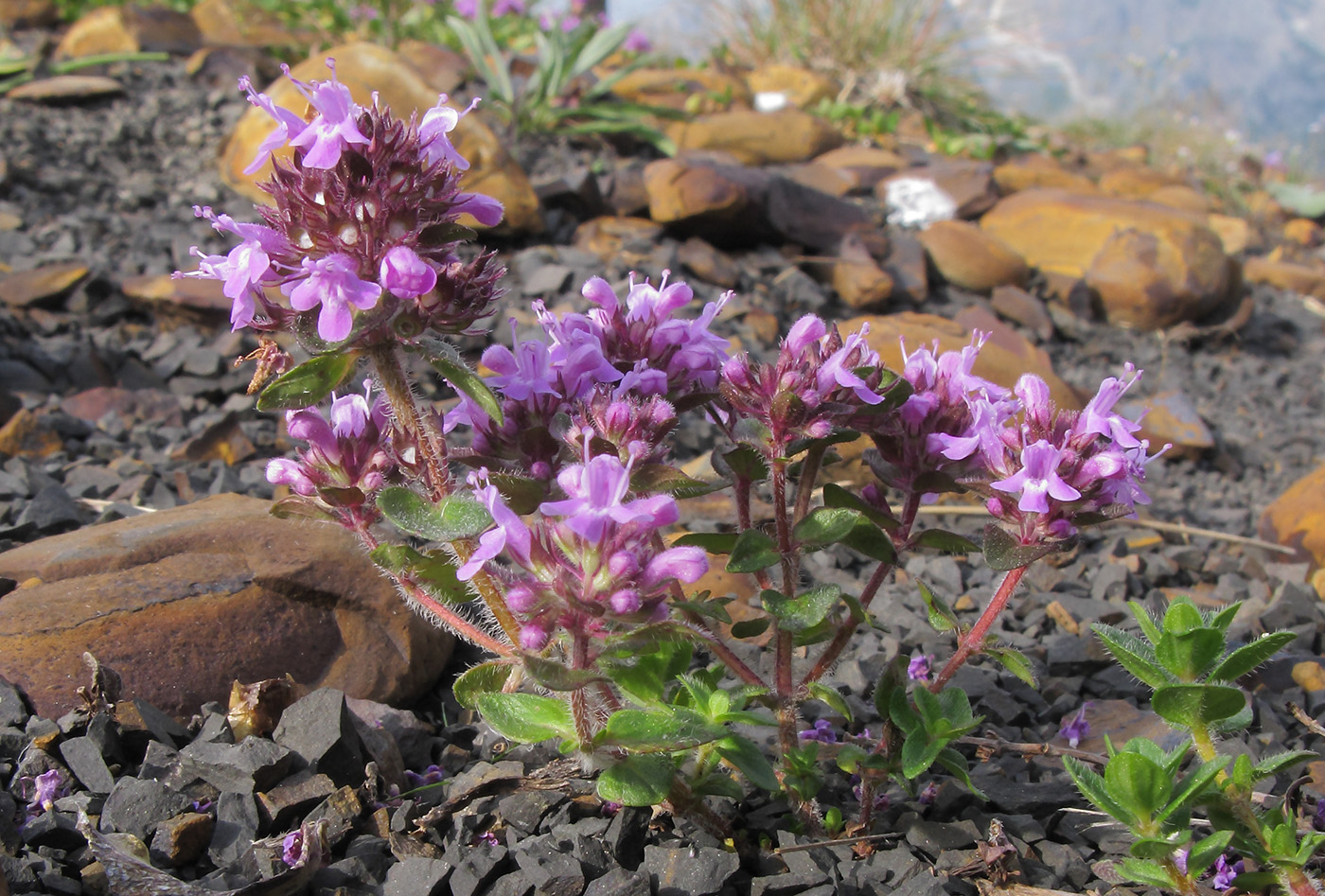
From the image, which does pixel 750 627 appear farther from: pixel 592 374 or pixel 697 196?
pixel 697 196

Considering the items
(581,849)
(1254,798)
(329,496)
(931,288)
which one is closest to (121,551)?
(329,496)

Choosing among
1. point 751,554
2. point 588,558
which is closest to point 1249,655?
point 751,554

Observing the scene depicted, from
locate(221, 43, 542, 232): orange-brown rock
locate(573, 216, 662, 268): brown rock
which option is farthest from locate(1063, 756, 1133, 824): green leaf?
locate(221, 43, 542, 232): orange-brown rock

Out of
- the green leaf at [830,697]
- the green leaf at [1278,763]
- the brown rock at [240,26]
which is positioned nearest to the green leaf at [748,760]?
the green leaf at [830,697]

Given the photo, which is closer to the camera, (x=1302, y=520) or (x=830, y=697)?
(x=830, y=697)

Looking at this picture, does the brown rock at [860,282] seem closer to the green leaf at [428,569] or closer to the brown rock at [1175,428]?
the brown rock at [1175,428]

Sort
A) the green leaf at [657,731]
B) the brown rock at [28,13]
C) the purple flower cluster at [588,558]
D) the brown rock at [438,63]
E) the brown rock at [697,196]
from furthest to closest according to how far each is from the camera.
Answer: the brown rock at [28,13] → the brown rock at [438,63] → the brown rock at [697,196] → the green leaf at [657,731] → the purple flower cluster at [588,558]

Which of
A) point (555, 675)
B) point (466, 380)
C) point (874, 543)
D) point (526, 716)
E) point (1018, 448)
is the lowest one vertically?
point (526, 716)
